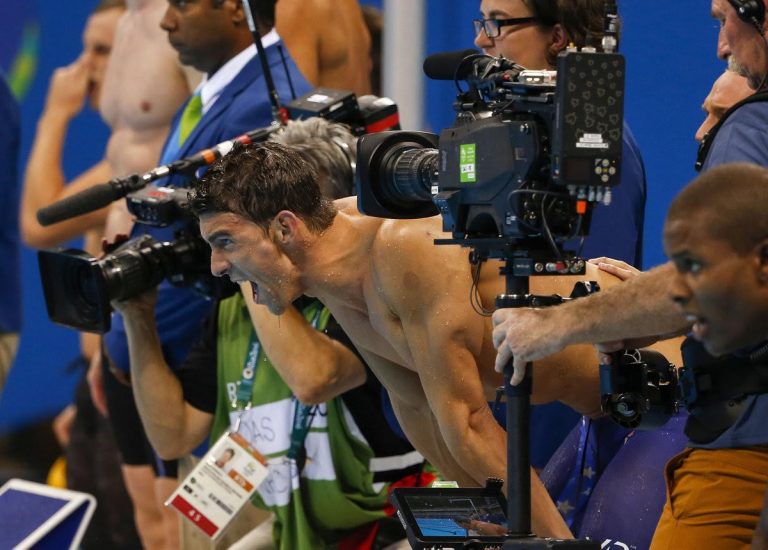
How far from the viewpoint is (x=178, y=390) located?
3.77m

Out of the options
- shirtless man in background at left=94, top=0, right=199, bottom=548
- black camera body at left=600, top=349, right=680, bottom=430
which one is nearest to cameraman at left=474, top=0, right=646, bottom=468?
black camera body at left=600, top=349, right=680, bottom=430

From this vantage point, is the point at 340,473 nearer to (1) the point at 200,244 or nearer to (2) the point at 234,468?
(2) the point at 234,468

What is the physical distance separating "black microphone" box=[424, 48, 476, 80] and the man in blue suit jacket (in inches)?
55.2

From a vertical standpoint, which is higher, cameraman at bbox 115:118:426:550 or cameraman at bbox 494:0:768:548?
cameraman at bbox 494:0:768:548

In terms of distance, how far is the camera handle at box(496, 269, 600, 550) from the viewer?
7.23 feet

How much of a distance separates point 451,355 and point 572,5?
0.88 meters

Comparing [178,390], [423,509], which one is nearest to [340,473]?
[178,390]

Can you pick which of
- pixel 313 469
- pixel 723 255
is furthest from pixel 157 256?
pixel 723 255

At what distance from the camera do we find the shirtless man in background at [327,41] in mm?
4633

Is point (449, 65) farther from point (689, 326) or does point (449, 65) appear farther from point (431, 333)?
point (689, 326)

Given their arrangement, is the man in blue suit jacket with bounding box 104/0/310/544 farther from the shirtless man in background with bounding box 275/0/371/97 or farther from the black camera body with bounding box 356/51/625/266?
the black camera body with bounding box 356/51/625/266

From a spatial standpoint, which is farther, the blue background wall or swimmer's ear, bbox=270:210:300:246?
the blue background wall

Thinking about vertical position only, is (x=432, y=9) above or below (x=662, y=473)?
above

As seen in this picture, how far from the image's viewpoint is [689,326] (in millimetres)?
2217
